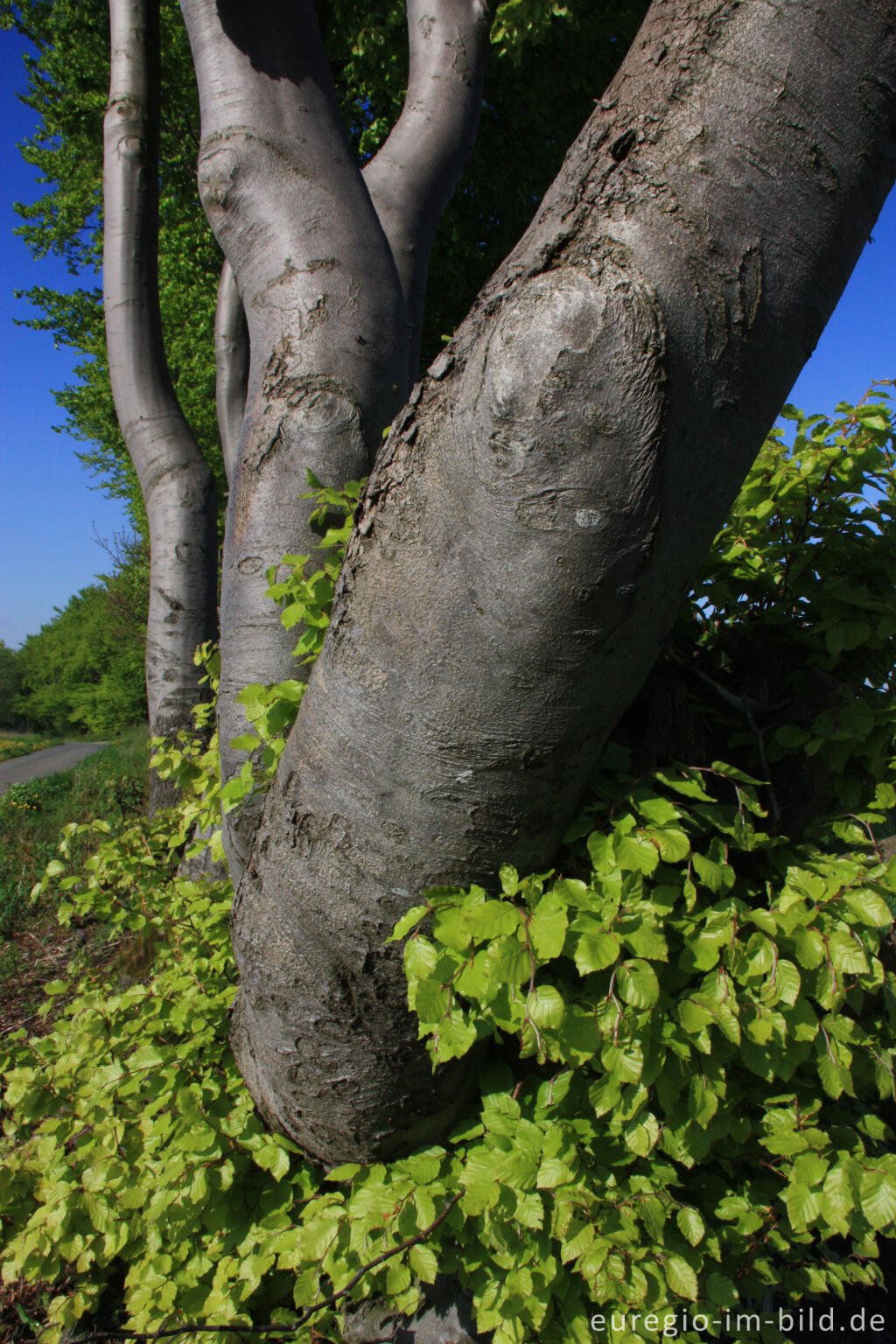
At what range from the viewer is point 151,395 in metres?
3.89

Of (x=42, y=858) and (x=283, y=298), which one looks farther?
(x=42, y=858)

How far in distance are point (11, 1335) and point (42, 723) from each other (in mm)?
49457

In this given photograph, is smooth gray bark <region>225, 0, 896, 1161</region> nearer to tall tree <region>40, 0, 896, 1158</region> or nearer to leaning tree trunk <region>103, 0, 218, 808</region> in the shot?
tall tree <region>40, 0, 896, 1158</region>

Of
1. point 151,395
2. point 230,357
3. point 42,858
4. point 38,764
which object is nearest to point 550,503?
point 151,395

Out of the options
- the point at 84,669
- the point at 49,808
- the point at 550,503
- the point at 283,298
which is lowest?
the point at 49,808

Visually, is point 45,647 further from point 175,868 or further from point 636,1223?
point 636,1223

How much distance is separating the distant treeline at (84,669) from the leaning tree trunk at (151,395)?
1975 cm

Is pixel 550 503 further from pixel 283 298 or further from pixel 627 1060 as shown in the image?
pixel 283 298

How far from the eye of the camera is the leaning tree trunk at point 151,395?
3.64 meters

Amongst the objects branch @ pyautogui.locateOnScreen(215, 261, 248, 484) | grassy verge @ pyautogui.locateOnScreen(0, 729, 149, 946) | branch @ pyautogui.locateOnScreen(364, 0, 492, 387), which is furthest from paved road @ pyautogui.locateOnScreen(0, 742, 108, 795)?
branch @ pyautogui.locateOnScreen(364, 0, 492, 387)

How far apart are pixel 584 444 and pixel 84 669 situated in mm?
47040

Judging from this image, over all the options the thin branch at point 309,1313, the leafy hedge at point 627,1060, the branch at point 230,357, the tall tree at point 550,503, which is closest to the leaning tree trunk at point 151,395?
the branch at point 230,357

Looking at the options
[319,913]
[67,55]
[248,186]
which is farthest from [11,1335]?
[67,55]

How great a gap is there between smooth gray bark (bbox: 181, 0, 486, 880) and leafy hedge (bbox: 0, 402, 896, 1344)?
437 mm
